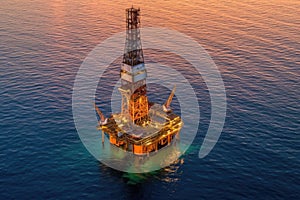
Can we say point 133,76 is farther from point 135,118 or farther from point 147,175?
point 147,175

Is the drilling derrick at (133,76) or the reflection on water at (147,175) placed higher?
the drilling derrick at (133,76)

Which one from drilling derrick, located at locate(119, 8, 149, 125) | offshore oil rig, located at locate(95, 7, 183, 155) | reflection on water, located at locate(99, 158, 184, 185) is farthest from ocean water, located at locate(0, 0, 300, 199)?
drilling derrick, located at locate(119, 8, 149, 125)

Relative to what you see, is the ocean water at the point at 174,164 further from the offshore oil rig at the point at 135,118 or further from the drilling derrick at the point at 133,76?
the drilling derrick at the point at 133,76

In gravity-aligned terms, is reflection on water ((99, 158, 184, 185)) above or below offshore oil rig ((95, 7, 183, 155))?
below

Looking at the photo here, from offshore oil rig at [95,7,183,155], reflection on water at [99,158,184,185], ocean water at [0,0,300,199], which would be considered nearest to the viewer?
ocean water at [0,0,300,199]

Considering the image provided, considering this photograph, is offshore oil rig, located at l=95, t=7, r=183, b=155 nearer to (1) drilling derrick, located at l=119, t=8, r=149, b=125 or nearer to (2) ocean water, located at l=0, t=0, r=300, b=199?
(1) drilling derrick, located at l=119, t=8, r=149, b=125

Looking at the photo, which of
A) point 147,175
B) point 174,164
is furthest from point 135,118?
point 147,175

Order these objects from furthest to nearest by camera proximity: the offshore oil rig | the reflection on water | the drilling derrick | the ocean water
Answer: the offshore oil rig, the drilling derrick, the reflection on water, the ocean water

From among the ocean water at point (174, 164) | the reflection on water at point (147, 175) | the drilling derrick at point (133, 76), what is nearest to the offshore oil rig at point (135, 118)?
the drilling derrick at point (133, 76)
